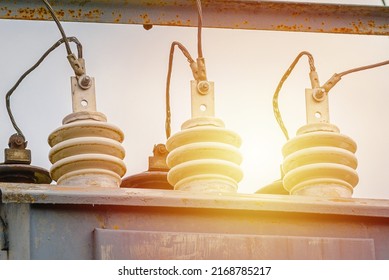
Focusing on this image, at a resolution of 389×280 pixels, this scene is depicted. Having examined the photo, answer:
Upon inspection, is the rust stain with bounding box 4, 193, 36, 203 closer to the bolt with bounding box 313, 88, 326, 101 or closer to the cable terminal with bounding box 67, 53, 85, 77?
the cable terminal with bounding box 67, 53, 85, 77

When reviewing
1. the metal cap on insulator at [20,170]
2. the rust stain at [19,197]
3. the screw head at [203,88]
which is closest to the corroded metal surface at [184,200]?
the rust stain at [19,197]

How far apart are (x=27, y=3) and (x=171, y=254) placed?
1.06 metres

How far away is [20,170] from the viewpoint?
2285 millimetres

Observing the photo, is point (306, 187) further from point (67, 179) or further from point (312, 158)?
point (67, 179)

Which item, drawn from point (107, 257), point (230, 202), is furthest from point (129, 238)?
point (230, 202)

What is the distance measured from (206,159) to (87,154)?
0.25 m

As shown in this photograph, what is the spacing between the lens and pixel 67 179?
78.5 inches

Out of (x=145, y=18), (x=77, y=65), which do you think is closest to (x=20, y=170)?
(x=77, y=65)

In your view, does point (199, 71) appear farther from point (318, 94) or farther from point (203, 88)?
point (318, 94)

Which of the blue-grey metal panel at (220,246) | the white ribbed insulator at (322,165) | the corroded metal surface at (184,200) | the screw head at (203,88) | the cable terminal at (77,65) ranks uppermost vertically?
the cable terminal at (77,65)

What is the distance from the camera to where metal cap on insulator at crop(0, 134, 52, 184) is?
7.48 feet

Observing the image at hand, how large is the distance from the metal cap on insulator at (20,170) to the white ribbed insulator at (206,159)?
410 mm

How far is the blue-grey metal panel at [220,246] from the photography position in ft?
5.85

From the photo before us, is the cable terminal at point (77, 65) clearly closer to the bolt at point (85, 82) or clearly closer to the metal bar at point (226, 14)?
the bolt at point (85, 82)
